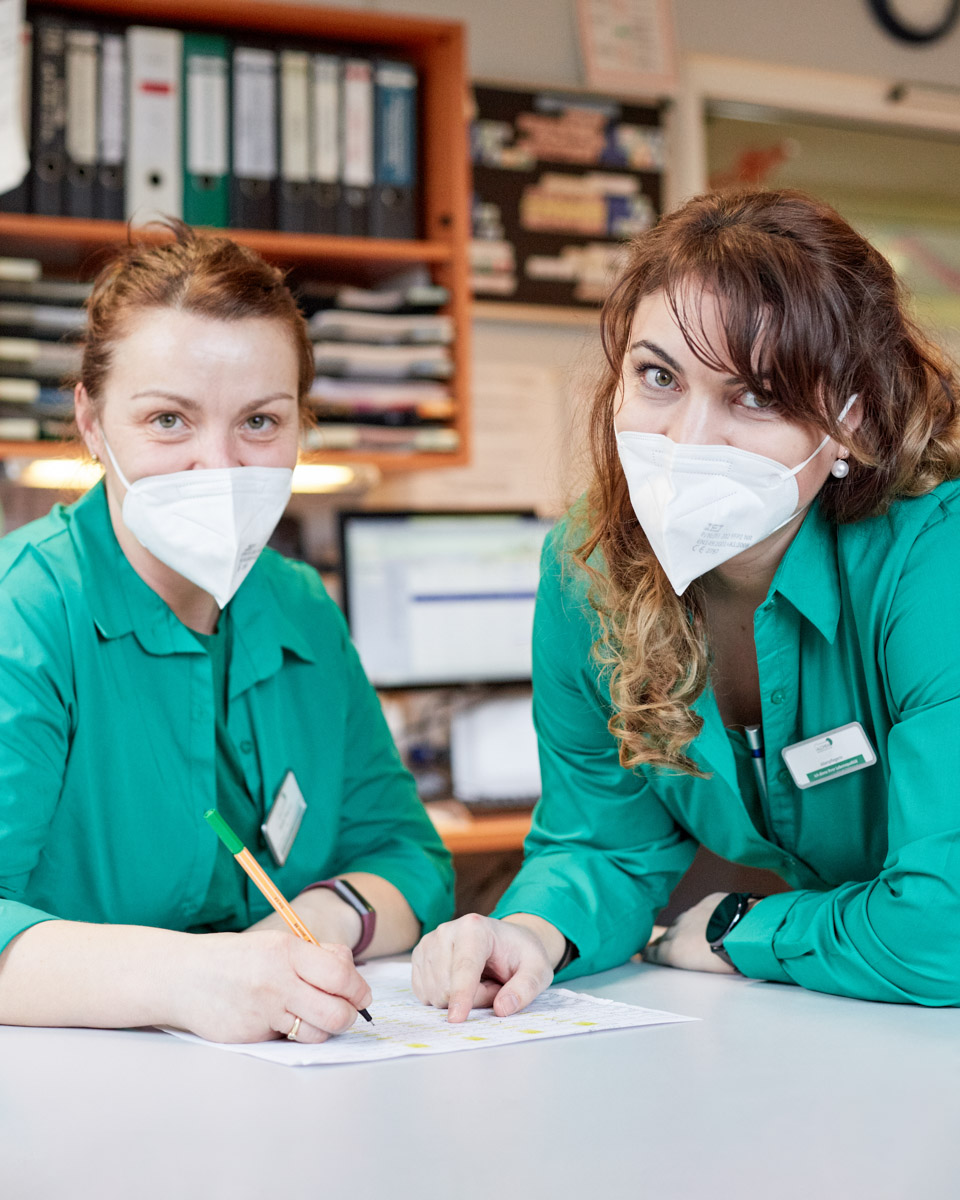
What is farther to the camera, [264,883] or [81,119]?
[81,119]

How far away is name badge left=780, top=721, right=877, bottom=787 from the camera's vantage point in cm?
108

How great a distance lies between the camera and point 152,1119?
72 cm

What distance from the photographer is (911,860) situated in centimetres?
97

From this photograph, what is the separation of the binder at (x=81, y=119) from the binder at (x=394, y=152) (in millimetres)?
507

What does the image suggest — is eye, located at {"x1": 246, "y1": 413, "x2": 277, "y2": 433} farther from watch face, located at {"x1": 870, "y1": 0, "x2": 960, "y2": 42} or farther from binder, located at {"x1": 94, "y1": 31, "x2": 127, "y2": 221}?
watch face, located at {"x1": 870, "y1": 0, "x2": 960, "y2": 42}

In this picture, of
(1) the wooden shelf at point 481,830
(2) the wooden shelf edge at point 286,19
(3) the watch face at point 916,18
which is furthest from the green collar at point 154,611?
(3) the watch face at point 916,18

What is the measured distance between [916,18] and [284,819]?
109 inches

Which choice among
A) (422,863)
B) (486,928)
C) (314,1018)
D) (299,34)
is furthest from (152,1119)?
(299,34)

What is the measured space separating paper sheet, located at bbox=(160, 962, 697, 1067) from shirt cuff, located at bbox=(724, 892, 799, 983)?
0.13 metres

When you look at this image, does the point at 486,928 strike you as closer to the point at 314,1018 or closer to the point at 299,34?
the point at 314,1018

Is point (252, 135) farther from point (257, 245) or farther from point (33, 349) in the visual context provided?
point (33, 349)

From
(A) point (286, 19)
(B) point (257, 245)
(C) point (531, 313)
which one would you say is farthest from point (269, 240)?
(C) point (531, 313)

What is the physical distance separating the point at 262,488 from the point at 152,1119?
0.65 metres

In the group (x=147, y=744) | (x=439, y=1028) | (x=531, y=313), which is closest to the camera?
(x=439, y=1028)
